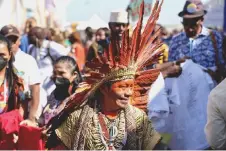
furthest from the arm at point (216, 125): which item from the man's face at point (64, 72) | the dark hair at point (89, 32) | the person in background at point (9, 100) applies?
the dark hair at point (89, 32)

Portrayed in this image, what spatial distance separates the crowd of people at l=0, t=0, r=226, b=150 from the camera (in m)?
3.93

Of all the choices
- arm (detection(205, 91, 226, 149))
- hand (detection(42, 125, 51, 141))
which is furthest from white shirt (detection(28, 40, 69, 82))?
arm (detection(205, 91, 226, 149))

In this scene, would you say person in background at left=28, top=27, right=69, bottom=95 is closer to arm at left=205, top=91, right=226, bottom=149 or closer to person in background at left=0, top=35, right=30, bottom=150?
person in background at left=0, top=35, right=30, bottom=150

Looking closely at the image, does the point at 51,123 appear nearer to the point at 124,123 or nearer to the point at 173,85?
the point at 124,123

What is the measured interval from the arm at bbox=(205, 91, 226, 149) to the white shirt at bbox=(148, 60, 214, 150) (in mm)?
2805

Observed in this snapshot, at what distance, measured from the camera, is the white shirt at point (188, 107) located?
6770 millimetres

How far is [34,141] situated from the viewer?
4.88 meters

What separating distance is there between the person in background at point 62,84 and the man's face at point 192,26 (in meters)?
1.68

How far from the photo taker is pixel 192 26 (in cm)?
691

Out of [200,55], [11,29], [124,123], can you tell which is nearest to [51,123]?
[124,123]

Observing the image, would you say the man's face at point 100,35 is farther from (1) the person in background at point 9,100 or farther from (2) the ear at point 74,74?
(1) the person in background at point 9,100

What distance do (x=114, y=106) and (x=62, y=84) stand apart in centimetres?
188

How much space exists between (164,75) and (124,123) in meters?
2.65

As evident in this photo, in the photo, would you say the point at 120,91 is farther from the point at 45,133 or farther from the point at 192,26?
the point at 192,26
